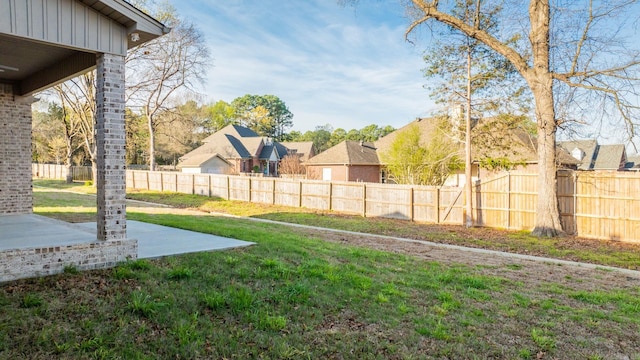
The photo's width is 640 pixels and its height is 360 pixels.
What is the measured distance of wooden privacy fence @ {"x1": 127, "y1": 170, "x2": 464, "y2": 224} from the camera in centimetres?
1468

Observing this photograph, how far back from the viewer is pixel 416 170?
1975 cm

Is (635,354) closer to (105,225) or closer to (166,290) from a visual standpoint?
(166,290)

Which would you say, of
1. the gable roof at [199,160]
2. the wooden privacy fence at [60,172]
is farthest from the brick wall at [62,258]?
the wooden privacy fence at [60,172]

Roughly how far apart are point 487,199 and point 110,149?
1235cm

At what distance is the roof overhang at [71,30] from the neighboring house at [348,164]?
70.2ft

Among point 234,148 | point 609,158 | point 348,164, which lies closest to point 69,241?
point 348,164

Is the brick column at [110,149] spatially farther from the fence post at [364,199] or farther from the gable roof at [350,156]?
the gable roof at [350,156]

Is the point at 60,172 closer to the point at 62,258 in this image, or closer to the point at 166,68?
the point at 166,68

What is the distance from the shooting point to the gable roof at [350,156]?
89.1 feet

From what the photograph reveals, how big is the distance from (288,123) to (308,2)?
179ft

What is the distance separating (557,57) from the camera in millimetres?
11969

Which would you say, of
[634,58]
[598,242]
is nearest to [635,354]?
[598,242]

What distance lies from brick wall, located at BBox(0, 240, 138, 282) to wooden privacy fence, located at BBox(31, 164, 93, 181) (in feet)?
111

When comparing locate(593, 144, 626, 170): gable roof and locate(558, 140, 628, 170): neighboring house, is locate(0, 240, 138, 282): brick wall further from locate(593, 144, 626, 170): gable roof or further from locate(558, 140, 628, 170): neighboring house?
locate(593, 144, 626, 170): gable roof
